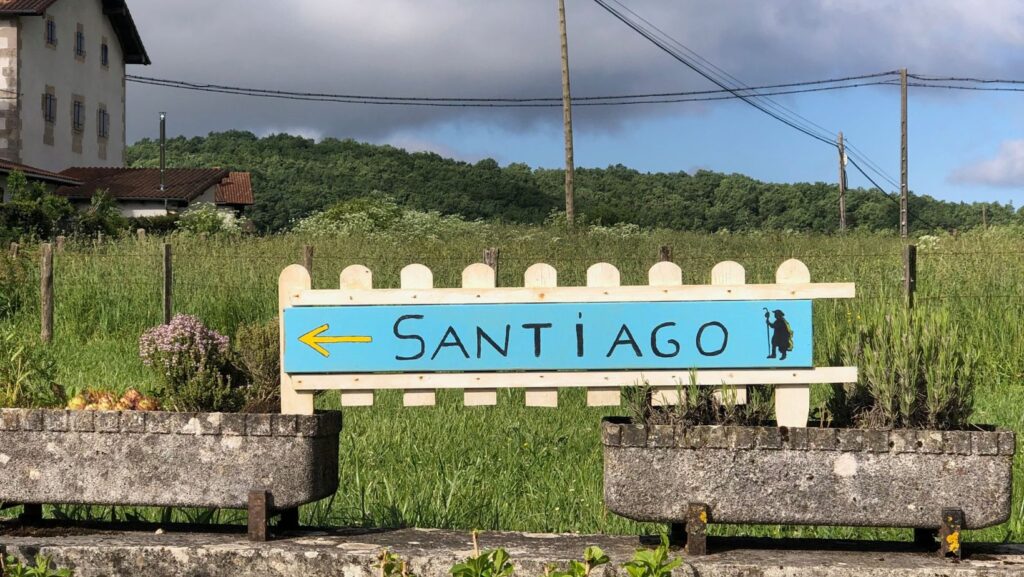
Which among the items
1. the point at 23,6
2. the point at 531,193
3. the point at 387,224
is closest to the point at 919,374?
the point at 387,224

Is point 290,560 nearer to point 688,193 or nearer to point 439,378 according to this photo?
point 439,378

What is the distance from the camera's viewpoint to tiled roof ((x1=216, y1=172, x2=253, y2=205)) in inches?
2002

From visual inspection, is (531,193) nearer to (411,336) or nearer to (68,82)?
(68,82)

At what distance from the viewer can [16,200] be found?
27500mm

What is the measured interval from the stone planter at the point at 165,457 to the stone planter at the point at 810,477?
114 cm

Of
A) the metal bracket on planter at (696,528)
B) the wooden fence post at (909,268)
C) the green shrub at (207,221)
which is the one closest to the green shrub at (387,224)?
the green shrub at (207,221)

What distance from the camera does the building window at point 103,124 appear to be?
141ft

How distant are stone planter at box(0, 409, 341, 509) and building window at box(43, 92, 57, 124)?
123 ft

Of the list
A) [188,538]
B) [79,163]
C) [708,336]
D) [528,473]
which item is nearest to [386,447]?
[528,473]

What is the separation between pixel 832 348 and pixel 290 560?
2185 mm

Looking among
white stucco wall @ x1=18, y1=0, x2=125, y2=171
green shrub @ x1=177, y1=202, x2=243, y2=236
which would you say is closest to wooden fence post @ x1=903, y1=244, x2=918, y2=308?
green shrub @ x1=177, y1=202, x2=243, y2=236

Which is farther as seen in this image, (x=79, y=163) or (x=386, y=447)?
(x=79, y=163)

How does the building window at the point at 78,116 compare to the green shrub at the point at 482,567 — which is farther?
the building window at the point at 78,116

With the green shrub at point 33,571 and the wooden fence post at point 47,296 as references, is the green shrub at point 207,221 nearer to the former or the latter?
the wooden fence post at point 47,296
